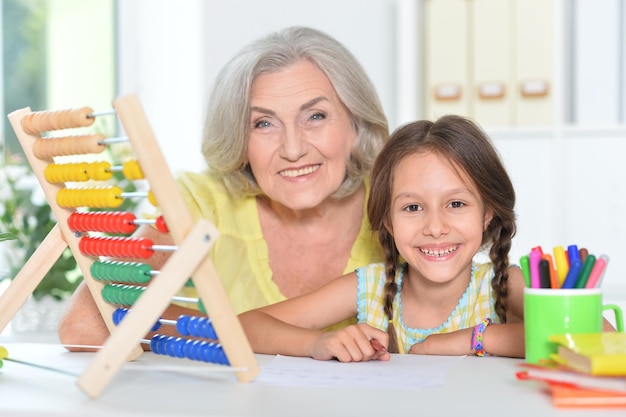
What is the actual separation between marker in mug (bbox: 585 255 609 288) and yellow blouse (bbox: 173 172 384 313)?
883mm

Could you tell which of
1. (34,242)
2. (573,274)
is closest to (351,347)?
(573,274)

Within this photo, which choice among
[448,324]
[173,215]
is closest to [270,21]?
[448,324]

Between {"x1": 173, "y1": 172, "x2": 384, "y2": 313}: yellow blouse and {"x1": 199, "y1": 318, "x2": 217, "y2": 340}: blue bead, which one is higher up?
{"x1": 199, "y1": 318, "x2": 217, "y2": 340}: blue bead

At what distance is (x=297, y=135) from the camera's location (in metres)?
1.89

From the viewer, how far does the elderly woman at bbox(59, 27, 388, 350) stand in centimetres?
190

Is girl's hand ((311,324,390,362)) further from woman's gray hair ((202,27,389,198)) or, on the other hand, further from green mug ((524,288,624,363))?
woman's gray hair ((202,27,389,198))

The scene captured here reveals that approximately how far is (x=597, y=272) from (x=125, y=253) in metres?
0.62

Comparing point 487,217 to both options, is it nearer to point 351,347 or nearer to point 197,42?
point 351,347

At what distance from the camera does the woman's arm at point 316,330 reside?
128 cm

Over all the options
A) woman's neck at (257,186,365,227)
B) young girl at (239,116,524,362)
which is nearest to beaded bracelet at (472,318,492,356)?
young girl at (239,116,524,362)

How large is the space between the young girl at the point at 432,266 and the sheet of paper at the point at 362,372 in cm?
15

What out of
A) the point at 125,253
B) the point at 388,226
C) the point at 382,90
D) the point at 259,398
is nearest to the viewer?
the point at 259,398

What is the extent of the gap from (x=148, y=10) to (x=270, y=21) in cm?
60

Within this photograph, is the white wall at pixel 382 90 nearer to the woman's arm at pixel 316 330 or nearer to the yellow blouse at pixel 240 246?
the yellow blouse at pixel 240 246
